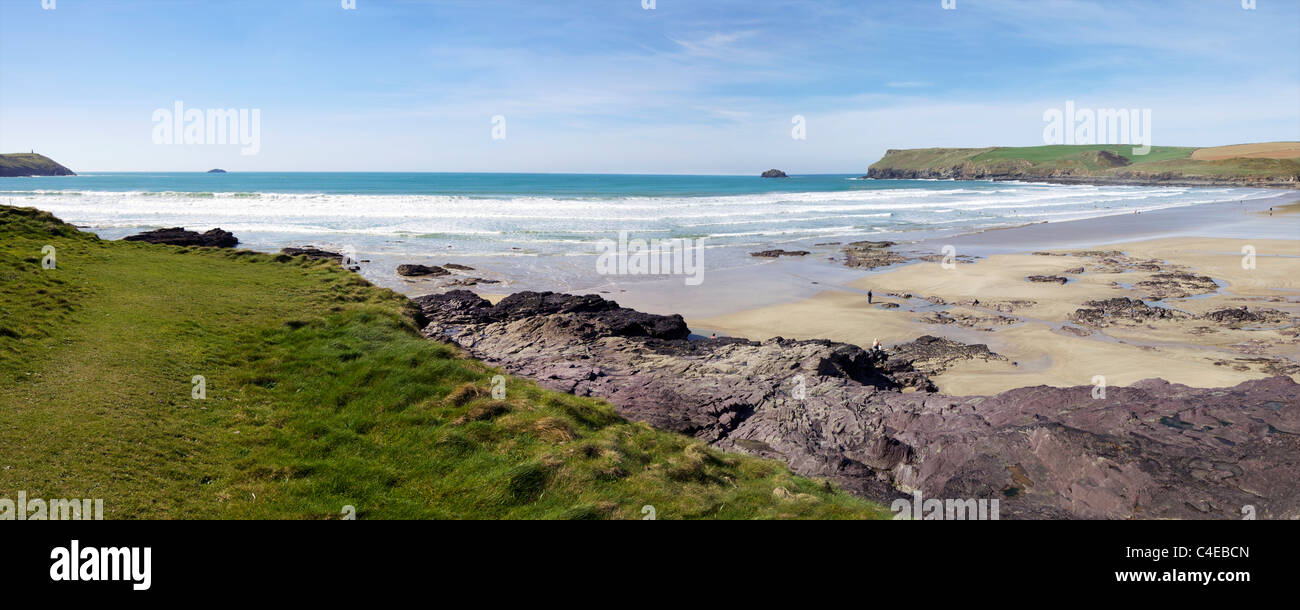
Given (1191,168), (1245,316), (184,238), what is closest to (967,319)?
(1245,316)

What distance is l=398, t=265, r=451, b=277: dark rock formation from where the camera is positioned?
32.8m

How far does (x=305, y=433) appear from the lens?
10031 mm

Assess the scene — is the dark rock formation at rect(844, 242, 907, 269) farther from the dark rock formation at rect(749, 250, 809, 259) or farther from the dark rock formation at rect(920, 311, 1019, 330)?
the dark rock formation at rect(920, 311, 1019, 330)

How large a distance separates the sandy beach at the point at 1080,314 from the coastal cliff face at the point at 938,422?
2.60 metres

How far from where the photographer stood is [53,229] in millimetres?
23484

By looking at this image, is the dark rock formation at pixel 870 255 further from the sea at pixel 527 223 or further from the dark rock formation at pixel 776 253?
the sea at pixel 527 223

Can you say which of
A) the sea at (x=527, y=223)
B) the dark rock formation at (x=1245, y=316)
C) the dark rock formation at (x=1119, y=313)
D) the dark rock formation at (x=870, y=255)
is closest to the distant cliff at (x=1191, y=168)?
the sea at (x=527, y=223)

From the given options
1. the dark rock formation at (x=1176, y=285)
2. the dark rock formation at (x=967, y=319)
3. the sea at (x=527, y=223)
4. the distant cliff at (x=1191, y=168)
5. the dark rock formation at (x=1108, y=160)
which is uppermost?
the dark rock formation at (x=1108, y=160)

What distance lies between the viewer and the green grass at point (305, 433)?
7.92 m

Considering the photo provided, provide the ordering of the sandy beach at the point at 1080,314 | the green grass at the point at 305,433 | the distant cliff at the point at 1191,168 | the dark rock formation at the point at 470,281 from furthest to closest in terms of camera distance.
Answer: the distant cliff at the point at 1191,168 → the dark rock formation at the point at 470,281 → the sandy beach at the point at 1080,314 → the green grass at the point at 305,433
